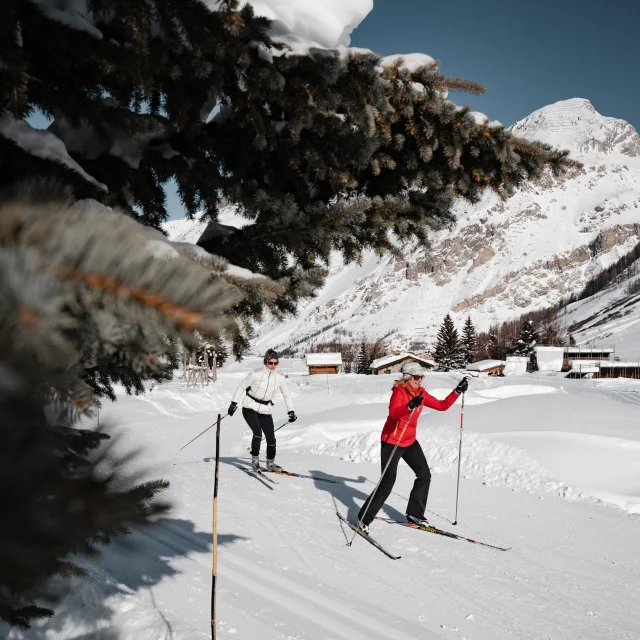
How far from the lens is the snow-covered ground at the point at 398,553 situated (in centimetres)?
371

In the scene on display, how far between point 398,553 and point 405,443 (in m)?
1.33

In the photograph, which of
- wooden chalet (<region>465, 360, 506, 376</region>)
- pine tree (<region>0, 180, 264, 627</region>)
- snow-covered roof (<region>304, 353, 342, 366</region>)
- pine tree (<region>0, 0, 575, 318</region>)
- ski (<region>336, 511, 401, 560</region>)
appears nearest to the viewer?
pine tree (<region>0, 180, 264, 627</region>)

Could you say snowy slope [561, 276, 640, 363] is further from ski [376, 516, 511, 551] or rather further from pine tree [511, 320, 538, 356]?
ski [376, 516, 511, 551]

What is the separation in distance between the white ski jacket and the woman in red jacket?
3.07 metres

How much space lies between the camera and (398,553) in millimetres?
5656

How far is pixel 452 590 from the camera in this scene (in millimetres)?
4730

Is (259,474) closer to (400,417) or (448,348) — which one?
(400,417)

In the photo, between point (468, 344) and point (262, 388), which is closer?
point (262, 388)

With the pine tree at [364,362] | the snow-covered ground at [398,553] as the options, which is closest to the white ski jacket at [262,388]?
the snow-covered ground at [398,553]

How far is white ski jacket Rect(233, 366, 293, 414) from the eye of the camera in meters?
9.11

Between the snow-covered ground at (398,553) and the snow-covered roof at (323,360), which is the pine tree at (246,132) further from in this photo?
the snow-covered roof at (323,360)

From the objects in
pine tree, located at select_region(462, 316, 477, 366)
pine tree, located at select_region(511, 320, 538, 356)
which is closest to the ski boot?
pine tree, located at select_region(511, 320, 538, 356)

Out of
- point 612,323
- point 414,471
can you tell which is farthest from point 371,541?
point 612,323

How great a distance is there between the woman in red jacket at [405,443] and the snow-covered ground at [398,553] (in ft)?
1.15
